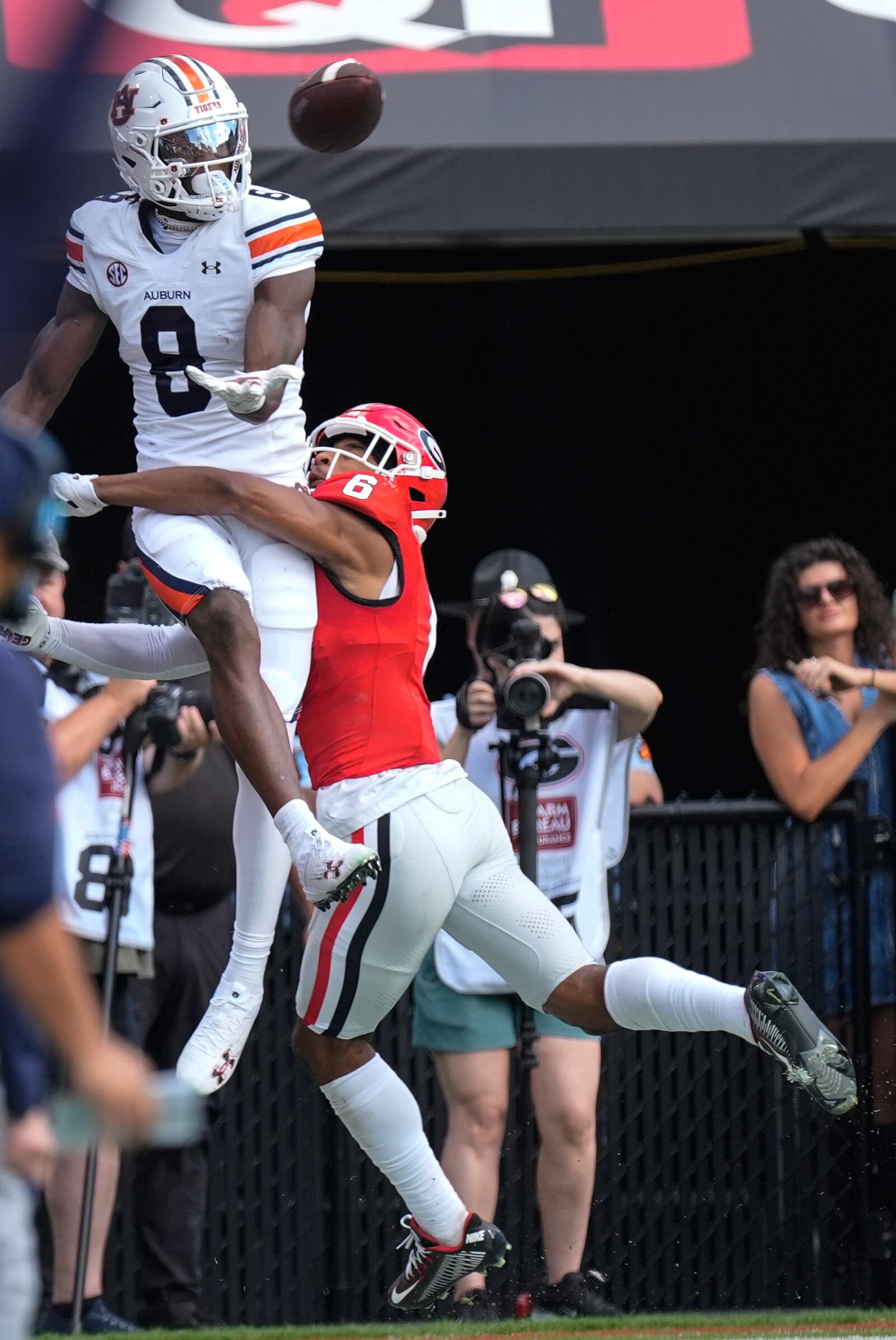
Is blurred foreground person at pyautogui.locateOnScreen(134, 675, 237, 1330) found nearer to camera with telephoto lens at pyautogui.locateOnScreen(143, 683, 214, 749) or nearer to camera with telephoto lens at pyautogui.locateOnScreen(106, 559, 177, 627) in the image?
camera with telephoto lens at pyautogui.locateOnScreen(143, 683, 214, 749)

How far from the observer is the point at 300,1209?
20.6ft

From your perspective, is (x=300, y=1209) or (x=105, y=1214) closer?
(x=105, y=1214)

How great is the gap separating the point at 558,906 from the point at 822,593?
4.51 ft

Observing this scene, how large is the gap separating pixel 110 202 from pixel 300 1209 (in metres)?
3.08

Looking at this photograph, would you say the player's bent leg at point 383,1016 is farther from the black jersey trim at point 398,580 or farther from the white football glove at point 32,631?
the white football glove at point 32,631

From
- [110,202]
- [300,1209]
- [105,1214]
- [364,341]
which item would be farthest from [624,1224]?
[364,341]

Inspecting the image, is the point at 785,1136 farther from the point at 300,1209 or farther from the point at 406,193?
the point at 406,193

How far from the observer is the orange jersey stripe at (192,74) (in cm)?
508

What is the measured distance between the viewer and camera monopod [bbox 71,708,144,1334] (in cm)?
562

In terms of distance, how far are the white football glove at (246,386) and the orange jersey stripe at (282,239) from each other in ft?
1.22

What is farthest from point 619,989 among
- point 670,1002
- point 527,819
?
point 527,819

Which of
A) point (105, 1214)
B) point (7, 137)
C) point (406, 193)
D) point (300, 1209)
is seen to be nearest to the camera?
point (7, 137)

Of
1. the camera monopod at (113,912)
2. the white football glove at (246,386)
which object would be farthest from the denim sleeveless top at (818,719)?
the white football glove at (246,386)

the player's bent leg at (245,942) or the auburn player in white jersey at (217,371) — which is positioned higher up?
the auburn player in white jersey at (217,371)
